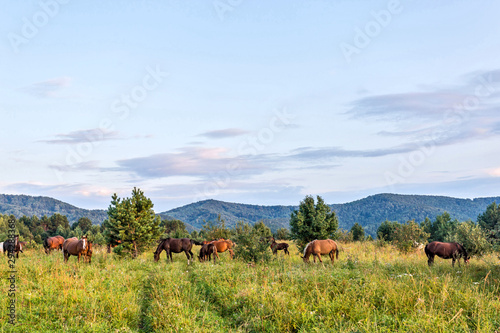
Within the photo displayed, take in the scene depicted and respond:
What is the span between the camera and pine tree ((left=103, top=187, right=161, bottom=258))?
22.5 metres

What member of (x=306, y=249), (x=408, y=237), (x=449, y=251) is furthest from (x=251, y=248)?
(x=408, y=237)

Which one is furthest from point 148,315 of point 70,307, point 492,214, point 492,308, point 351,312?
point 492,214

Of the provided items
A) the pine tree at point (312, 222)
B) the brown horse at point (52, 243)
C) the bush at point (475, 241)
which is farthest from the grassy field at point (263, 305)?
the brown horse at point (52, 243)

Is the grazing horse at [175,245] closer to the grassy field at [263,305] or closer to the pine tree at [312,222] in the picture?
the pine tree at [312,222]

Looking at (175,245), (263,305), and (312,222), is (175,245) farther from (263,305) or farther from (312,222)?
(263,305)

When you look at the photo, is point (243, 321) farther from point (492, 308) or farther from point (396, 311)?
point (492, 308)

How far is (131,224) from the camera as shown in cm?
2292

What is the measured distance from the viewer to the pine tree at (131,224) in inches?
885

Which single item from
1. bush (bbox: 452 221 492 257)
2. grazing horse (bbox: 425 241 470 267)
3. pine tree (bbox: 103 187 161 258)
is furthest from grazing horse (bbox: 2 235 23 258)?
bush (bbox: 452 221 492 257)

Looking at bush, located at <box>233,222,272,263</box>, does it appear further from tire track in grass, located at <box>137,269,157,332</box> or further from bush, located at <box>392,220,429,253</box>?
bush, located at <box>392,220,429,253</box>

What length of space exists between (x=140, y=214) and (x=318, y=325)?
59.6ft

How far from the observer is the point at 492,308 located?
808 centimetres

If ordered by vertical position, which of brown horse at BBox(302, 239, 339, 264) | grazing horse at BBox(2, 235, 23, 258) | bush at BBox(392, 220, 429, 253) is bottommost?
bush at BBox(392, 220, 429, 253)

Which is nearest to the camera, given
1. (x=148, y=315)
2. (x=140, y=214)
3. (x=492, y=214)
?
(x=148, y=315)
